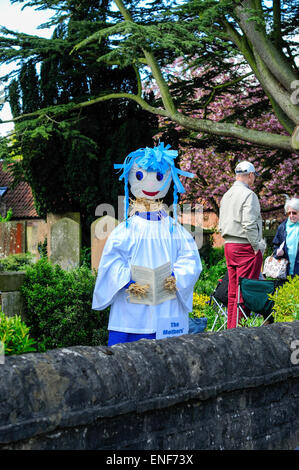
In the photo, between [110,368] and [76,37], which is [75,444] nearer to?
[110,368]

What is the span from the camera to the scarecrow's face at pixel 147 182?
16.9 ft

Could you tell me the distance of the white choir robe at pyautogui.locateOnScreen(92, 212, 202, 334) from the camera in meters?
4.85

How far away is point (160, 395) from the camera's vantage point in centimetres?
317

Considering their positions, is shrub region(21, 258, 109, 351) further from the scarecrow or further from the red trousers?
the red trousers

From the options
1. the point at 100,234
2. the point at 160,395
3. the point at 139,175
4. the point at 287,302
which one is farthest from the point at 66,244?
the point at 160,395

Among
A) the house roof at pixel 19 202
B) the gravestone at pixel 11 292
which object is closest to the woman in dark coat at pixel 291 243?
the gravestone at pixel 11 292

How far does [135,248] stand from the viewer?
4.93m

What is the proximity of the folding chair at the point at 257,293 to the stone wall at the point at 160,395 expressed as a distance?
219 centimetres

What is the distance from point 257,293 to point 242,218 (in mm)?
1002

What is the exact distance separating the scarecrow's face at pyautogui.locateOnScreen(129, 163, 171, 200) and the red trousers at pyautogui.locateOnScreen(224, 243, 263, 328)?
7.15ft


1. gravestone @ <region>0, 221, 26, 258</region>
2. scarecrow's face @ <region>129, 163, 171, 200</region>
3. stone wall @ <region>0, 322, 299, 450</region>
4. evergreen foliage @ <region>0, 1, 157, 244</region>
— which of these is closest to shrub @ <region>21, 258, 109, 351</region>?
scarecrow's face @ <region>129, 163, 171, 200</region>

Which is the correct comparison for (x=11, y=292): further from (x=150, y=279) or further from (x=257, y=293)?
(x=257, y=293)

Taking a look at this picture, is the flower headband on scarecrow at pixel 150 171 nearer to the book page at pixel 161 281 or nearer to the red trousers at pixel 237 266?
the book page at pixel 161 281
